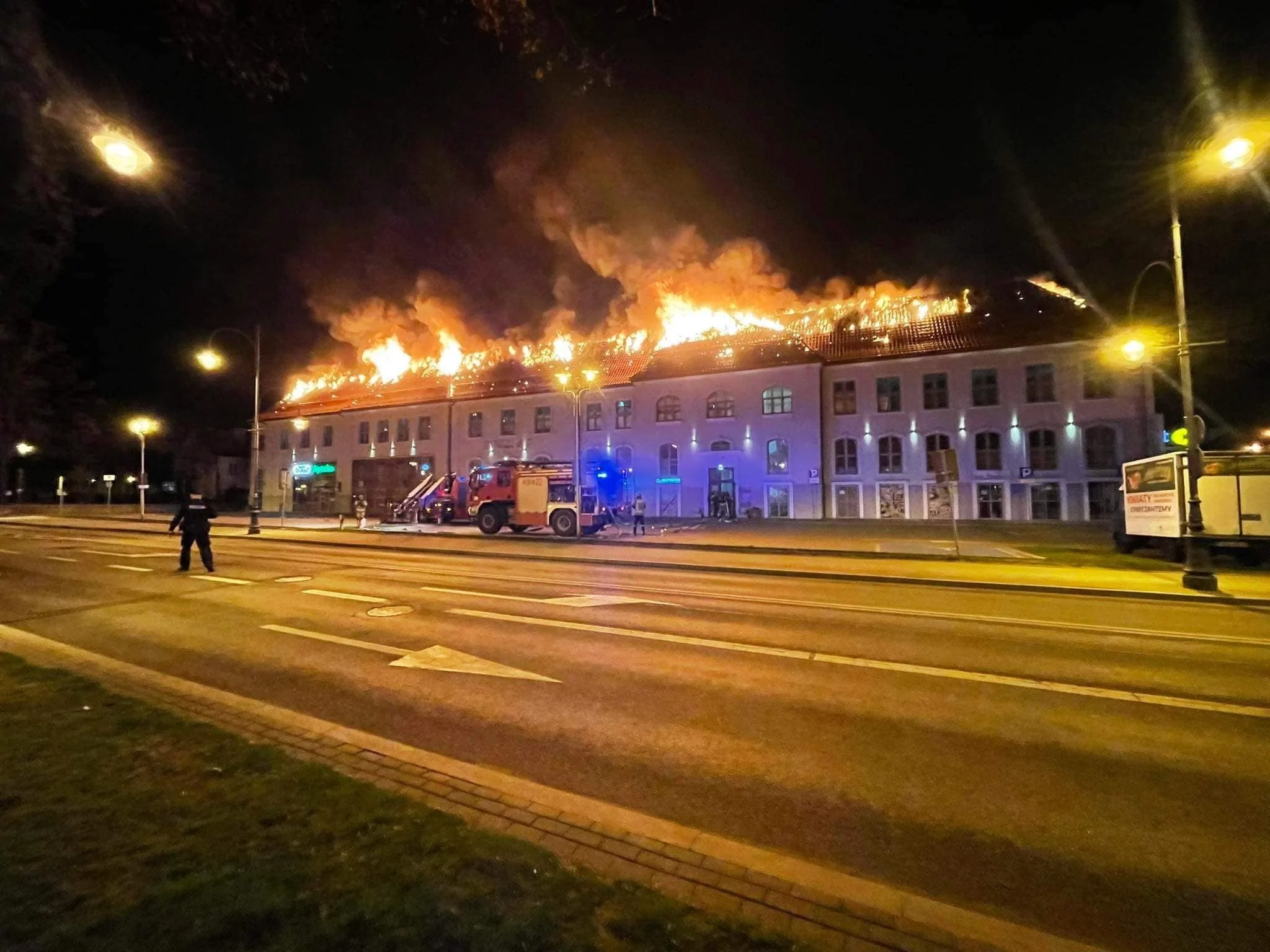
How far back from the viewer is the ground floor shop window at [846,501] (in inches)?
1378

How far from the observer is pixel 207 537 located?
47.3ft

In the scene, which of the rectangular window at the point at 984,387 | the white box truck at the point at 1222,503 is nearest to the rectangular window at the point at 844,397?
the rectangular window at the point at 984,387

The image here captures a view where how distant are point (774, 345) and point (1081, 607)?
93.5ft

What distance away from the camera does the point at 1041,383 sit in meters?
32.3

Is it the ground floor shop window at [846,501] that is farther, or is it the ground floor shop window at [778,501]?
the ground floor shop window at [778,501]

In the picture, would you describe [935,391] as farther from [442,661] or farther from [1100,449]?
[442,661]

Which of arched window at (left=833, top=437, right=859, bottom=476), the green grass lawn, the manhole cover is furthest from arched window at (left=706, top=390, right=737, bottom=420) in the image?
the green grass lawn

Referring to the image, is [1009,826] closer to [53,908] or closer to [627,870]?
[627,870]

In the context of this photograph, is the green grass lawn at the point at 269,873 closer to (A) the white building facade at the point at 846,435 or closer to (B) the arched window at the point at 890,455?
(A) the white building facade at the point at 846,435

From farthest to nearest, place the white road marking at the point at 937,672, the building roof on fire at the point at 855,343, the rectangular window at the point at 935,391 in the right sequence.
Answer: the rectangular window at the point at 935,391
the building roof on fire at the point at 855,343
the white road marking at the point at 937,672

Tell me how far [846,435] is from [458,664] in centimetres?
3196

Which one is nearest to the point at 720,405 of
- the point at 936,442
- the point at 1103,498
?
the point at 936,442

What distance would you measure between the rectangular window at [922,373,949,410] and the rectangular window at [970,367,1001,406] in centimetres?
120

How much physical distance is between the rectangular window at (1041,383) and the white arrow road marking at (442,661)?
109 feet
